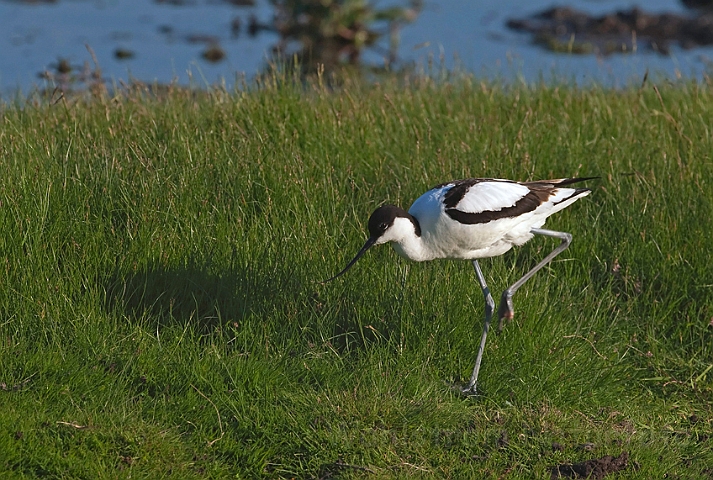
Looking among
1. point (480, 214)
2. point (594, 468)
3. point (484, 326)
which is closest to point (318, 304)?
point (484, 326)

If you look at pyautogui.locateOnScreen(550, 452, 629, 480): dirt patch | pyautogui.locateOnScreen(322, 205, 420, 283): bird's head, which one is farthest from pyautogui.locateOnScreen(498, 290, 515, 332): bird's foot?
pyautogui.locateOnScreen(550, 452, 629, 480): dirt patch

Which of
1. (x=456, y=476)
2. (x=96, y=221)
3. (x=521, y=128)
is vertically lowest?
(x=456, y=476)

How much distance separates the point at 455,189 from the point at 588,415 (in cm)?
123

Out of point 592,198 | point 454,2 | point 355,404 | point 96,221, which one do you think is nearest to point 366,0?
point 454,2

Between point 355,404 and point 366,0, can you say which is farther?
point 366,0

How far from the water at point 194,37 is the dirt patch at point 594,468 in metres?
8.60

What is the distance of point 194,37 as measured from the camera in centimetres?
1527

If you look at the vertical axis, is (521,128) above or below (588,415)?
above

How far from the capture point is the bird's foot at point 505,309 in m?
4.66

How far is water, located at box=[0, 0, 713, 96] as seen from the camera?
13148mm

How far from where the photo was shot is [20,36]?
14.4 m

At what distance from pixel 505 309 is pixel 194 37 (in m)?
11.6

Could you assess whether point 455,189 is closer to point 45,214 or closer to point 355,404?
point 355,404

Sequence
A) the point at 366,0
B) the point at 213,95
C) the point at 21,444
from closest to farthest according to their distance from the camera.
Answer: the point at 21,444 → the point at 213,95 → the point at 366,0
